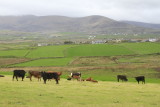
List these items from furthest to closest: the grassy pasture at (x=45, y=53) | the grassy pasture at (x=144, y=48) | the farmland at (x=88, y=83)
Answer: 1. the grassy pasture at (x=144, y=48)
2. the grassy pasture at (x=45, y=53)
3. the farmland at (x=88, y=83)

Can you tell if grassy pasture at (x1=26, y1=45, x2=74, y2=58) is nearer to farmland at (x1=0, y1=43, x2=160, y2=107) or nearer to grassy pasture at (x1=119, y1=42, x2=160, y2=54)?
farmland at (x1=0, y1=43, x2=160, y2=107)

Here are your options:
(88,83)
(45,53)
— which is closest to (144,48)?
(45,53)

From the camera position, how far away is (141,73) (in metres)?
55.0

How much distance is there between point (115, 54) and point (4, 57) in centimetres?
3706

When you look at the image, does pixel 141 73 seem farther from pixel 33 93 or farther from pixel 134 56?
pixel 33 93

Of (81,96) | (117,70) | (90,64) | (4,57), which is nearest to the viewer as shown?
(81,96)

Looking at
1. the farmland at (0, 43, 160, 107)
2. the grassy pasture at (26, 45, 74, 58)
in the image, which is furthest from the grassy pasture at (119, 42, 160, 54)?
the grassy pasture at (26, 45, 74, 58)

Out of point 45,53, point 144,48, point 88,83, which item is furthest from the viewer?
point 144,48

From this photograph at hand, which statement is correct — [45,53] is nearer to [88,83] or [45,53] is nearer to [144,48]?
[144,48]

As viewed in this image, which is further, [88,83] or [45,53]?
[45,53]

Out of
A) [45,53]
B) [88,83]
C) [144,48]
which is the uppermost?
[144,48]

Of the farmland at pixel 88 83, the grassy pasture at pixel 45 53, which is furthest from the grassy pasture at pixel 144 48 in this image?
the grassy pasture at pixel 45 53

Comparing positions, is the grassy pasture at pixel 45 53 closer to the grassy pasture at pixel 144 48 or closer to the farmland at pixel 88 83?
the farmland at pixel 88 83

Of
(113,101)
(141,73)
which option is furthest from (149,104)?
(141,73)
